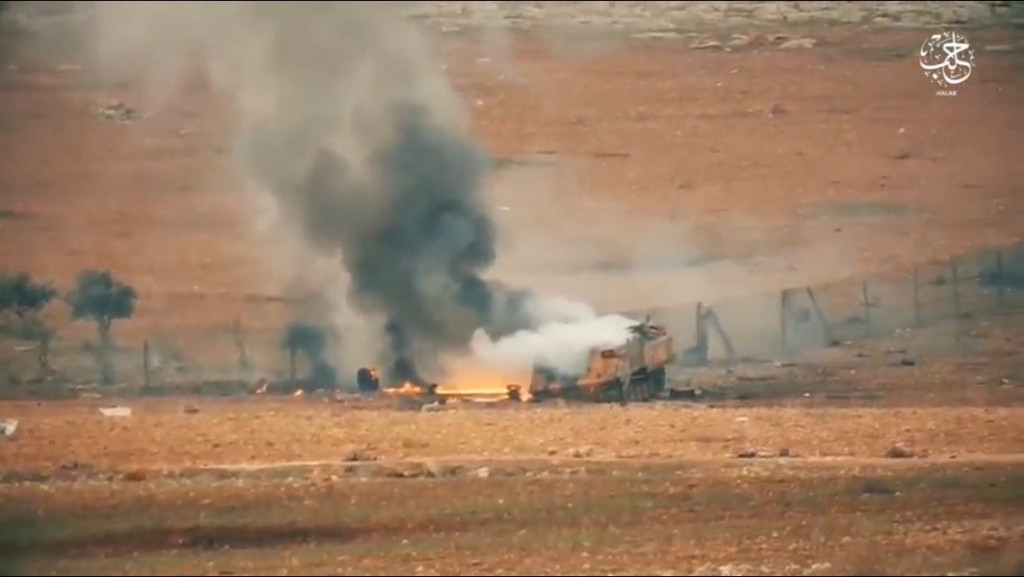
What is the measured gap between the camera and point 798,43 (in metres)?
22.2

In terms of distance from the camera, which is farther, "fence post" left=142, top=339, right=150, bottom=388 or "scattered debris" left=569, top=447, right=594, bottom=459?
"fence post" left=142, top=339, right=150, bottom=388

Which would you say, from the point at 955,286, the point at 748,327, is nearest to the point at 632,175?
the point at 748,327

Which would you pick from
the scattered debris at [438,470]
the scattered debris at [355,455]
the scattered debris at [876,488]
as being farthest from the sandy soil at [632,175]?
the scattered debris at [876,488]

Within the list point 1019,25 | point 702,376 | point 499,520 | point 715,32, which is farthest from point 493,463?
point 1019,25

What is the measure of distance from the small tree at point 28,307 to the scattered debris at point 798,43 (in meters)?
8.84

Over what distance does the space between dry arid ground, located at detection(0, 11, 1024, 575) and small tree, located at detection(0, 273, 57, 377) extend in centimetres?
17

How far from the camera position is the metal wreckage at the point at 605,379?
73.3 feet

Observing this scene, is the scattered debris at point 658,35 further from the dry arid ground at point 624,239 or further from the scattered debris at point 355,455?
the scattered debris at point 355,455

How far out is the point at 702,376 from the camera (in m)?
22.7

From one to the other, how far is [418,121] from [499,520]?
255 inches

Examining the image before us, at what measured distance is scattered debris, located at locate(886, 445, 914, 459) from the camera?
778 inches

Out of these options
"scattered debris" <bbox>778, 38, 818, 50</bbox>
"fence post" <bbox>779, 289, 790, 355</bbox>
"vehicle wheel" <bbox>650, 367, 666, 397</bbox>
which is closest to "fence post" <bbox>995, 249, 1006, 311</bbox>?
"fence post" <bbox>779, 289, 790, 355</bbox>

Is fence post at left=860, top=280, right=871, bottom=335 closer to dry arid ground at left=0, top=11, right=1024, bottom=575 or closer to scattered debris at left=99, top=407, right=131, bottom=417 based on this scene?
dry arid ground at left=0, top=11, right=1024, bottom=575

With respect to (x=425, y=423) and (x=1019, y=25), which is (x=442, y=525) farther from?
(x=1019, y=25)
